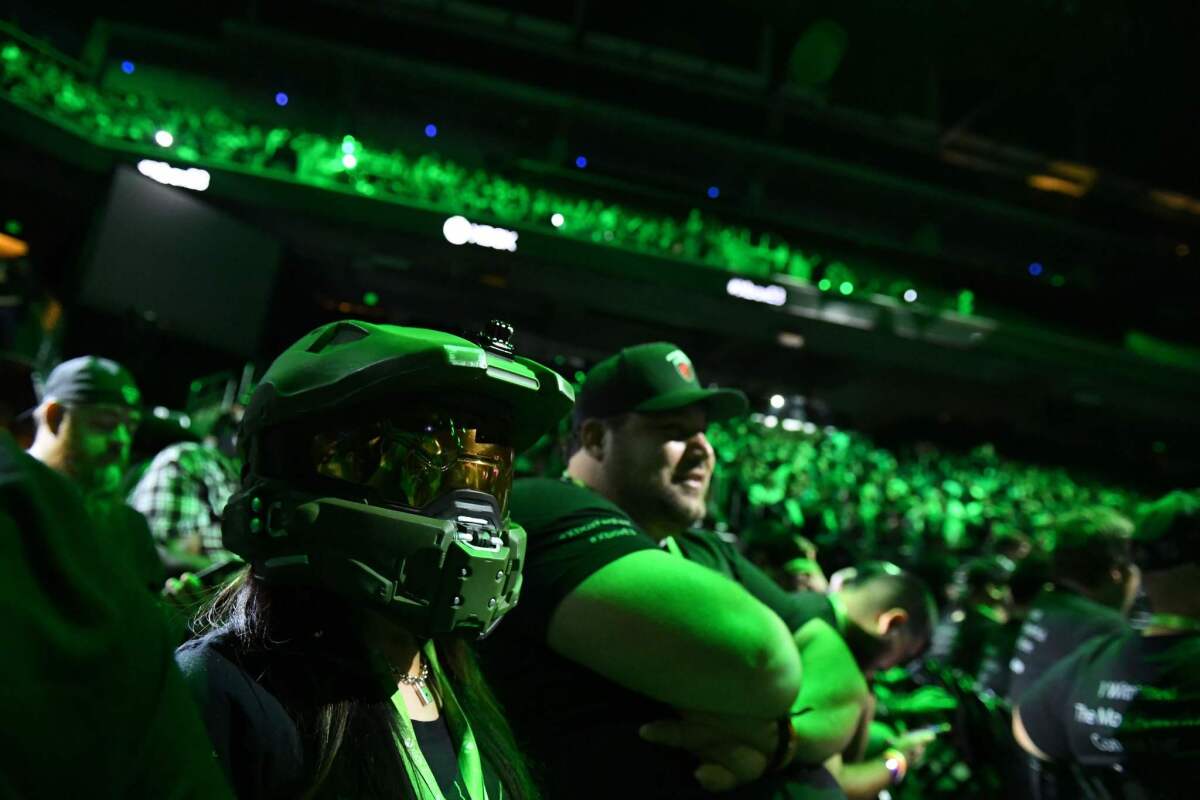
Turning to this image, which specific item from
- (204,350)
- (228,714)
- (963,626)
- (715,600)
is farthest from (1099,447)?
(228,714)

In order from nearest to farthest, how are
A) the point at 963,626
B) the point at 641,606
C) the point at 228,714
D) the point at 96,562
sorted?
the point at 96,562 → the point at 228,714 → the point at 641,606 → the point at 963,626

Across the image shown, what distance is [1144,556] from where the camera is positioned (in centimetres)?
260

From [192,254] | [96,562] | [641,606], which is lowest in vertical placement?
[641,606]

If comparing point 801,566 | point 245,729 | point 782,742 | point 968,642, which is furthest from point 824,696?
point 968,642

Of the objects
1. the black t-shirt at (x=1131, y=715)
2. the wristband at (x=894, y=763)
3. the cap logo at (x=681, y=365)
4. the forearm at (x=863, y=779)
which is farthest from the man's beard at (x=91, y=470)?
the black t-shirt at (x=1131, y=715)

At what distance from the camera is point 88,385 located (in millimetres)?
3203

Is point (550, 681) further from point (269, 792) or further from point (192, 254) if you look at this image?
point (192, 254)

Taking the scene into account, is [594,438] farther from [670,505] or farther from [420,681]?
[420,681]

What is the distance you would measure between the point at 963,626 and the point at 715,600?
4.42 m

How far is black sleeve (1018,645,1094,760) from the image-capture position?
2850mm

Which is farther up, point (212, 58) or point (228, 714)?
point (212, 58)

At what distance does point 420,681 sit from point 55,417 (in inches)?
100

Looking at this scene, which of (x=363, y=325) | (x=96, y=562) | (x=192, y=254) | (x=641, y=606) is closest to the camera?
(x=96, y=562)

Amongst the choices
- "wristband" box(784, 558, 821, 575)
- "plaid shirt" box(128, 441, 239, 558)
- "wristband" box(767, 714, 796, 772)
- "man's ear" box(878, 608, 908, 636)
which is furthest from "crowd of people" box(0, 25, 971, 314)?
"wristband" box(767, 714, 796, 772)
